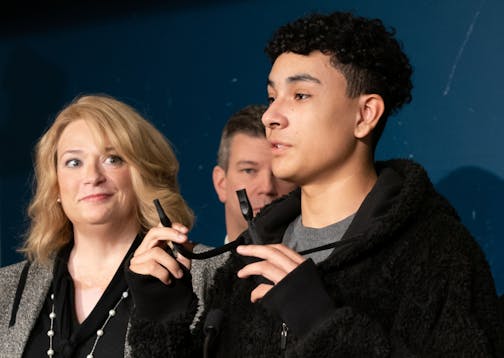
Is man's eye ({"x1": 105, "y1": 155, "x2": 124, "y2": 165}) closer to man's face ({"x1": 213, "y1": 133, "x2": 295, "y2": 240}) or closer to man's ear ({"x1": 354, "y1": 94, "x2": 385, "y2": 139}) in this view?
man's face ({"x1": 213, "y1": 133, "x2": 295, "y2": 240})

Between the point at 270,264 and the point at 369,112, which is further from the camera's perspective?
the point at 369,112

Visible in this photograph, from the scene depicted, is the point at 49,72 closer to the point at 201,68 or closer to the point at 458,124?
the point at 201,68

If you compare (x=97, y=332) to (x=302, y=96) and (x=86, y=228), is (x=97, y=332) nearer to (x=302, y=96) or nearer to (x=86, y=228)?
(x=86, y=228)

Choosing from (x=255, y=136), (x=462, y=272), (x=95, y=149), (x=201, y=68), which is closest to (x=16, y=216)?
(x=201, y=68)

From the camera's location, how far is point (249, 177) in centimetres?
305

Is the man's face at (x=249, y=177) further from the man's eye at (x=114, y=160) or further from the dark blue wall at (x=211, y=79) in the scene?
the man's eye at (x=114, y=160)

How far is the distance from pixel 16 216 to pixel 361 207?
252 centimetres

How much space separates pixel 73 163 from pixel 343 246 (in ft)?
3.59

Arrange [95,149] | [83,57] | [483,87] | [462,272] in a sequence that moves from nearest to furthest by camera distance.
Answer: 1. [462,272]
2. [95,149]
3. [483,87]
4. [83,57]

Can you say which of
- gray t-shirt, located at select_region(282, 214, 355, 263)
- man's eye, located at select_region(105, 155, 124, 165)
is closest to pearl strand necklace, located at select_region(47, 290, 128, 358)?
man's eye, located at select_region(105, 155, 124, 165)

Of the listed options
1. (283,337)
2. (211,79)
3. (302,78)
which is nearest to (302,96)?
(302,78)

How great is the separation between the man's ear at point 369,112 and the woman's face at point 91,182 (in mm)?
936

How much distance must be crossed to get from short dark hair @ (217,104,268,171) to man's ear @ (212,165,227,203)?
27mm

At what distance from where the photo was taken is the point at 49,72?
12.5 feet
